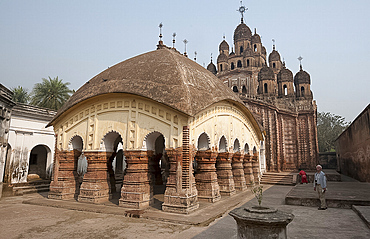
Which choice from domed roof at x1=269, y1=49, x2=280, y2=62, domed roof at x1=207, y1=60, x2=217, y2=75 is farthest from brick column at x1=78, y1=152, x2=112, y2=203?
domed roof at x1=269, y1=49, x2=280, y2=62

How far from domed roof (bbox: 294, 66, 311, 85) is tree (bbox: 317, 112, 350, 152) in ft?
49.1

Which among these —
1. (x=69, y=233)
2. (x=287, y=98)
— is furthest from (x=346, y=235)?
(x=287, y=98)

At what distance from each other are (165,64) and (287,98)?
88.1 ft

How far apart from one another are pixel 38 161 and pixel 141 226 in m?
13.5

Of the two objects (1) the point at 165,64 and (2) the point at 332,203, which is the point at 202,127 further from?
(2) the point at 332,203

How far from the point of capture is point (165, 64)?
10500 millimetres

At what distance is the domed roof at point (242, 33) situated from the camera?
126ft

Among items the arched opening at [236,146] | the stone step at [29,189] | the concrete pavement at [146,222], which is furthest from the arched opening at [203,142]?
the stone step at [29,189]

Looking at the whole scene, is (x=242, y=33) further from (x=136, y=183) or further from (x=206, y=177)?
(x=136, y=183)

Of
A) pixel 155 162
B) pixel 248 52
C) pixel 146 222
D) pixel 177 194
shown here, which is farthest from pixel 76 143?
pixel 248 52

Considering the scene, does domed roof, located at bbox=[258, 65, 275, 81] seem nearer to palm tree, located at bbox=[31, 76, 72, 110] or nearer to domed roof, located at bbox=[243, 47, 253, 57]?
domed roof, located at bbox=[243, 47, 253, 57]

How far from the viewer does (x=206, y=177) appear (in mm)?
10320

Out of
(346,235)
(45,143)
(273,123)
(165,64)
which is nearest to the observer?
(346,235)

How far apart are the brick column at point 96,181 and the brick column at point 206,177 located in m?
3.86
